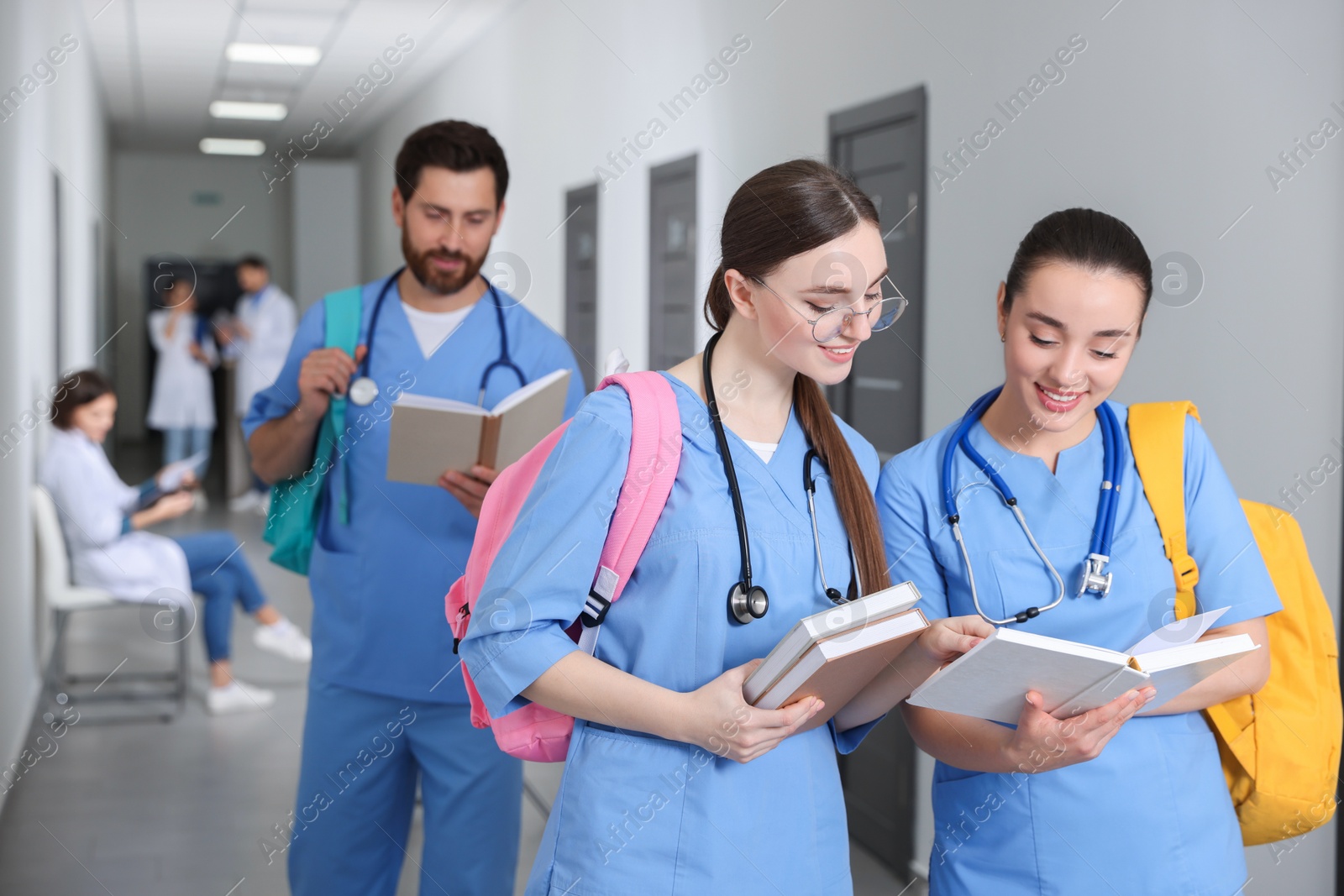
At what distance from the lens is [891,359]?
285 centimetres

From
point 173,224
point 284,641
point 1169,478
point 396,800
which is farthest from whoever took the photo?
point 173,224

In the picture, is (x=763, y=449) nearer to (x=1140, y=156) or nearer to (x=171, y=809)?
(x=1140, y=156)

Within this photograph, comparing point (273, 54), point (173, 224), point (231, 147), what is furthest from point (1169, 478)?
point (173, 224)

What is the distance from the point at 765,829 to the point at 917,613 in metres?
0.30

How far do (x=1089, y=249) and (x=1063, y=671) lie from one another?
0.49 metres

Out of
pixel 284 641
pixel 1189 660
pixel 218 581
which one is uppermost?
pixel 1189 660

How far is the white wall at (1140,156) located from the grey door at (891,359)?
52 millimetres

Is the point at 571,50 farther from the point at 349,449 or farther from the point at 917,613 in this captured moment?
the point at 917,613

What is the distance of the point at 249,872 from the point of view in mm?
2863

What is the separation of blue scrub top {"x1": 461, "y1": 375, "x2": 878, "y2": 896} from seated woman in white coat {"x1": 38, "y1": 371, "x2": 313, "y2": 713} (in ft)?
10.3

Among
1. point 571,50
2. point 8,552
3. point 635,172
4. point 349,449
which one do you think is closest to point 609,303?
point 635,172

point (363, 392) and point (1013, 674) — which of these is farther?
point (363, 392)

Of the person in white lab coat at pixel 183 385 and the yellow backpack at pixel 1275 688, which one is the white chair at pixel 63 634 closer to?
the yellow backpack at pixel 1275 688

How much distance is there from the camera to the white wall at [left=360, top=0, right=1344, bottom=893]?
5.80 feet
